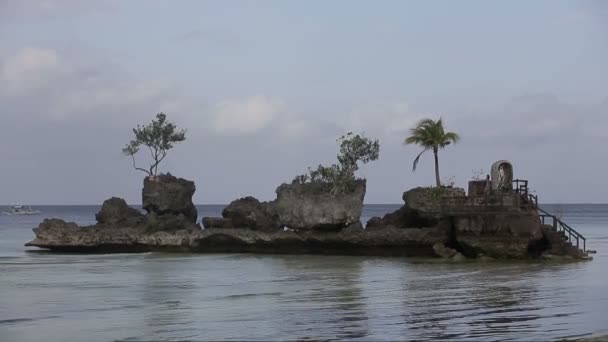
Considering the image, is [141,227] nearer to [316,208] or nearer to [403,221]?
[316,208]

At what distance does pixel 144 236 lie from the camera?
60.2m

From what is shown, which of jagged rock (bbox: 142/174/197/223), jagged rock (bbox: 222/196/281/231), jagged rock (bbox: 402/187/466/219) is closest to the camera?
jagged rock (bbox: 402/187/466/219)

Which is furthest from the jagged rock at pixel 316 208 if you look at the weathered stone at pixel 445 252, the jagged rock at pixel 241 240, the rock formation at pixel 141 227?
the rock formation at pixel 141 227

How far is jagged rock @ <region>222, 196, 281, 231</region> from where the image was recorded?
5866 centimetres

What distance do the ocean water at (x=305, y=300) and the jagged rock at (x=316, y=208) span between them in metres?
4.59

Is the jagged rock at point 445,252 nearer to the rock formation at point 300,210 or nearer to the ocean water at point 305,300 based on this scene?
the ocean water at point 305,300

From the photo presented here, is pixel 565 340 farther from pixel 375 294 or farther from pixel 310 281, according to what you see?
pixel 310 281

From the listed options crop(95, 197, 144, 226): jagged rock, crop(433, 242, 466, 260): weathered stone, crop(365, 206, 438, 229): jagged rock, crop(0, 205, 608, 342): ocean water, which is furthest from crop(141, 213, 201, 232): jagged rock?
crop(433, 242, 466, 260): weathered stone

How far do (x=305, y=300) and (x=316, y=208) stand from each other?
957 inches

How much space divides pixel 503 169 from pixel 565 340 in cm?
3067

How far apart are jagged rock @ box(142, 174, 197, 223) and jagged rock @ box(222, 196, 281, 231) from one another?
595 cm

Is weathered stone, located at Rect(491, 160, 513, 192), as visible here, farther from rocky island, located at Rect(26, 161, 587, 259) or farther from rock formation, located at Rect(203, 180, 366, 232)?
rock formation, located at Rect(203, 180, 366, 232)

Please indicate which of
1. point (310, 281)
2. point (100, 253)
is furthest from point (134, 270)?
point (100, 253)

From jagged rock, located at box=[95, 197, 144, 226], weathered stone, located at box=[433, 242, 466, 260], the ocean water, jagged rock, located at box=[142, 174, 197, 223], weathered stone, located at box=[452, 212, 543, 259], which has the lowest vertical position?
the ocean water
